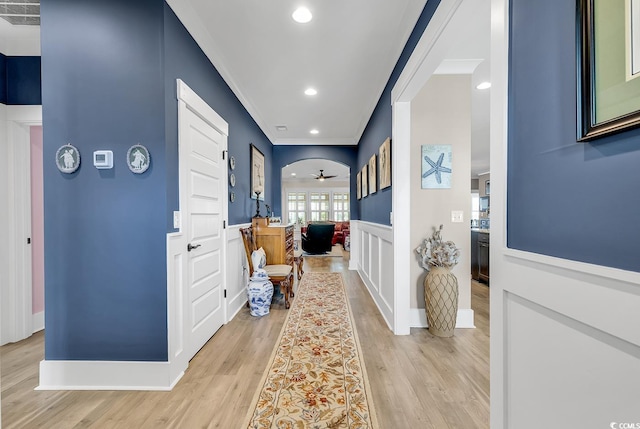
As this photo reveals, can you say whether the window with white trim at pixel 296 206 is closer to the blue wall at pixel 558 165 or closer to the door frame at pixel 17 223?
the door frame at pixel 17 223

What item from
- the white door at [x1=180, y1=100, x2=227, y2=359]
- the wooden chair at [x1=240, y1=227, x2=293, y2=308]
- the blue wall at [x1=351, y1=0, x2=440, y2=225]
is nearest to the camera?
the blue wall at [x1=351, y1=0, x2=440, y2=225]

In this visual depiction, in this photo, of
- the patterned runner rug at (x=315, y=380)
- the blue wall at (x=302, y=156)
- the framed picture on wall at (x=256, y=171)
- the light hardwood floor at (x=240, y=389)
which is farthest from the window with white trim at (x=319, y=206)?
the light hardwood floor at (x=240, y=389)

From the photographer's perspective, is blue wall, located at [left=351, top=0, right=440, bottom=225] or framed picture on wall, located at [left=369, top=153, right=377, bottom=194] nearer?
blue wall, located at [left=351, top=0, right=440, bottom=225]

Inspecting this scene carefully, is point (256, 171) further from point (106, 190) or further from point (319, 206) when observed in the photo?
point (319, 206)

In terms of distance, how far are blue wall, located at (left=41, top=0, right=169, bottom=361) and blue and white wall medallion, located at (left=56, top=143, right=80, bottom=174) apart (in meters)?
0.04

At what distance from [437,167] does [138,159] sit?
263 centimetres

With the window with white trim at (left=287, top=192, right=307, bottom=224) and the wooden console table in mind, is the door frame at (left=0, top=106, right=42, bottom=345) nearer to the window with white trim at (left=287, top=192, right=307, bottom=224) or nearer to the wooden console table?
the wooden console table

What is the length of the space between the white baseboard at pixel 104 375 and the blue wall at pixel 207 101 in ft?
3.21

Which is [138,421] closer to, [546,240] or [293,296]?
[546,240]

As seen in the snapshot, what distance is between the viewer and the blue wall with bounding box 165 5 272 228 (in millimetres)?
1973

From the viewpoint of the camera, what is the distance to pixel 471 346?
2512mm

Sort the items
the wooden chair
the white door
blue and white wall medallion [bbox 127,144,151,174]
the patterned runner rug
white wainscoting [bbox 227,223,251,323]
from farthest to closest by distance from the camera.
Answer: the wooden chair, white wainscoting [bbox 227,223,251,323], the white door, blue and white wall medallion [bbox 127,144,151,174], the patterned runner rug

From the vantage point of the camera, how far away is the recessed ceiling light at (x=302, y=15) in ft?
6.90

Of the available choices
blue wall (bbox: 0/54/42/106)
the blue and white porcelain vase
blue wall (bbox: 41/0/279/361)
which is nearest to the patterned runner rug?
the blue and white porcelain vase
